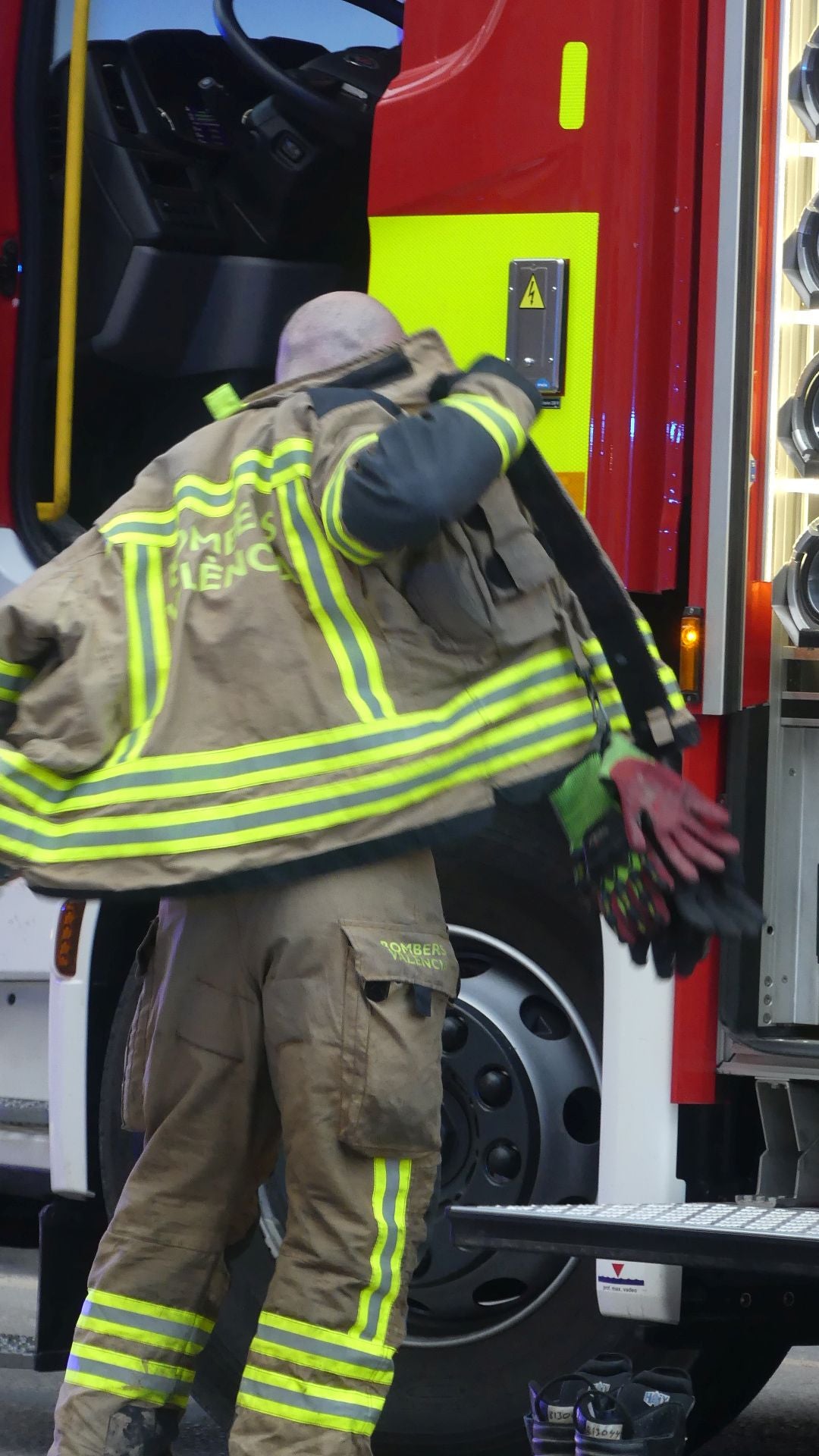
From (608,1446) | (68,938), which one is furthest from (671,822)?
(68,938)

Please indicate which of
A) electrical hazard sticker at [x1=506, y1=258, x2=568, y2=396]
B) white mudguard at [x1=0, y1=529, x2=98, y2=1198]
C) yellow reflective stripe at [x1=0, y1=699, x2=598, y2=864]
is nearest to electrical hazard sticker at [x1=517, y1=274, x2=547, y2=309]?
electrical hazard sticker at [x1=506, y1=258, x2=568, y2=396]

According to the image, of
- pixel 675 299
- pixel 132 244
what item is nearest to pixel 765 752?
pixel 675 299

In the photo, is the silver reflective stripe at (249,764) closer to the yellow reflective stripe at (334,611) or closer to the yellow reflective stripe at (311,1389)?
the yellow reflective stripe at (334,611)

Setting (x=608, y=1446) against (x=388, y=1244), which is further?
(x=608, y=1446)

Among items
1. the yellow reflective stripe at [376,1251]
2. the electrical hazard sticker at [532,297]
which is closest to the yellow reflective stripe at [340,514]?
the yellow reflective stripe at [376,1251]

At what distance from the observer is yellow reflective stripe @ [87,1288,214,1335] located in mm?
2598

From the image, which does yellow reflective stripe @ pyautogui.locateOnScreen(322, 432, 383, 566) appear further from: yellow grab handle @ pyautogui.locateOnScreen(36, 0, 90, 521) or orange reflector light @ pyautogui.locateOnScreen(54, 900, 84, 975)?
yellow grab handle @ pyautogui.locateOnScreen(36, 0, 90, 521)

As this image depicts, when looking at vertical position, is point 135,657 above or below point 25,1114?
above

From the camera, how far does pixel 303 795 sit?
2.48m

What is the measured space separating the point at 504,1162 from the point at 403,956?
3.05 ft

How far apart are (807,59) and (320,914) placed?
4.99 feet

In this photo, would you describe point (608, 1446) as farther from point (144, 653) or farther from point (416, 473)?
point (416, 473)

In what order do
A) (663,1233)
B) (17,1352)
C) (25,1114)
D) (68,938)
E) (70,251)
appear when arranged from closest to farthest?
(663,1233)
(17,1352)
(68,938)
(25,1114)
(70,251)

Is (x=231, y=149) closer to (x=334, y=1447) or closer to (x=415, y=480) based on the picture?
(x=415, y=480)
